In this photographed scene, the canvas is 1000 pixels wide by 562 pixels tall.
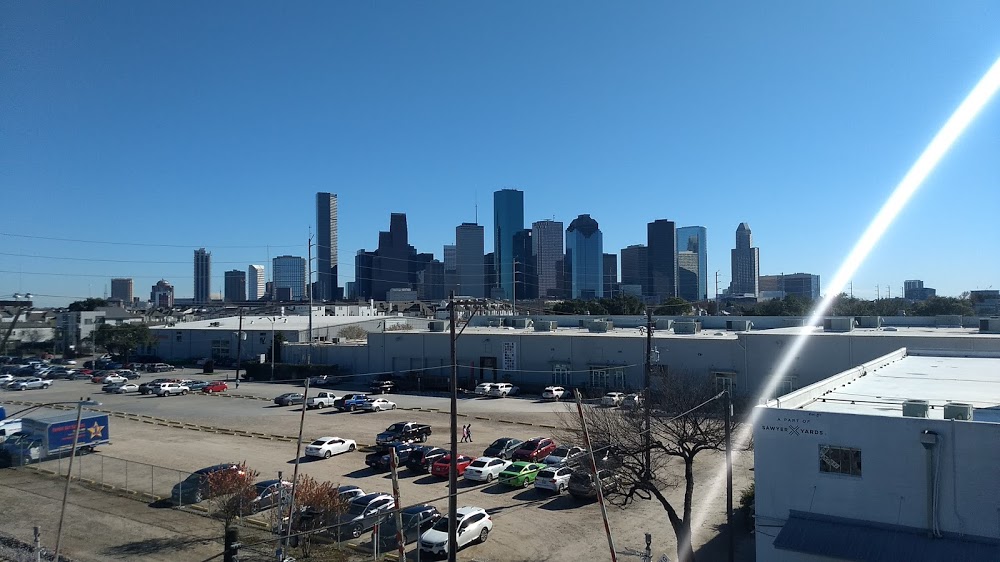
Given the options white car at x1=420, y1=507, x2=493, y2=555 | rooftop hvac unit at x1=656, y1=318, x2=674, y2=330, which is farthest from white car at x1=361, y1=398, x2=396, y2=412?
rooftop hvac unit at x1=656, y1=318, x2=674, y2=330

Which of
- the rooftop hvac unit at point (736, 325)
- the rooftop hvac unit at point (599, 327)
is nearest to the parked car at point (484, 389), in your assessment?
the rooftop hvac unit at point (599, 327)

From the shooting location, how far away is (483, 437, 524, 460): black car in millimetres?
25000

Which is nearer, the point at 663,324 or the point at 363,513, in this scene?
the point at 363,513

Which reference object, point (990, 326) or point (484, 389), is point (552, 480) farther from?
point (990, 326)

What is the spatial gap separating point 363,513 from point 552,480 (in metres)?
6.22

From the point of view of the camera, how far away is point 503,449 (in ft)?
82.7

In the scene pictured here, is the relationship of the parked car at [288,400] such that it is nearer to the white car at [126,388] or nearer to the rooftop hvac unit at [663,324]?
the white car at [126,388]

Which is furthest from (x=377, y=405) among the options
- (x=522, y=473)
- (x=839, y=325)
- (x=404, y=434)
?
(x=839, y=325)

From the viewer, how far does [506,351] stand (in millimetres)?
45906

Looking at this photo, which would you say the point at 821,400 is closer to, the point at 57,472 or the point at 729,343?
the point at 729,343

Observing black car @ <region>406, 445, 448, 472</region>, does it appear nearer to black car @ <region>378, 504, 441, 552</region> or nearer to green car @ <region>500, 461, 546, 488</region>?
green car @ <region>500, 461, 546, 488</region>

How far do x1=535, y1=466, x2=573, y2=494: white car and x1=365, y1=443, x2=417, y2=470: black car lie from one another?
20.5ft

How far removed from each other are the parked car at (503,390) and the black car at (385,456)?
682 inches

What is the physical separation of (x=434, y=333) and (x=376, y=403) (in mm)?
11136
